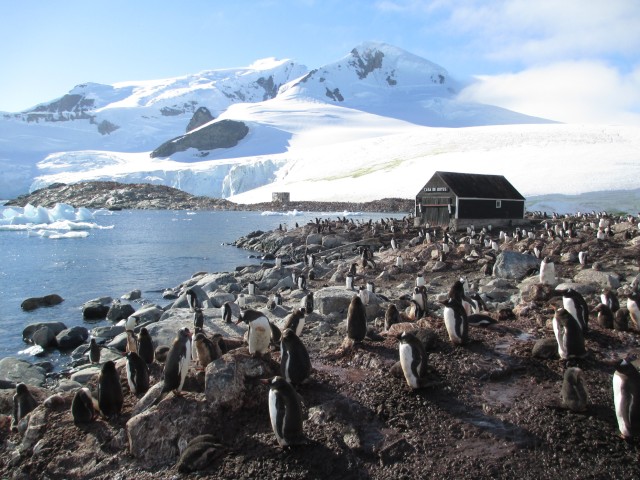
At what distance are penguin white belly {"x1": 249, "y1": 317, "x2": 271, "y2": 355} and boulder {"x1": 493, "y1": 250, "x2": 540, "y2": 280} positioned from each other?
38.7 ft

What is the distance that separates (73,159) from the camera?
513 feet

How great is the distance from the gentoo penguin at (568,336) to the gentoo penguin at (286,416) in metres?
3.56

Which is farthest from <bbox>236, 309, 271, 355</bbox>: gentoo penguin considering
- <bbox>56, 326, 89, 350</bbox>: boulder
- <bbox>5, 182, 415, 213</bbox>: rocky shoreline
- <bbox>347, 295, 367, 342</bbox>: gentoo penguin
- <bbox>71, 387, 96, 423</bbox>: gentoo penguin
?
<bbox>5, 182, 415, 213</bbox>: rocky shoreline

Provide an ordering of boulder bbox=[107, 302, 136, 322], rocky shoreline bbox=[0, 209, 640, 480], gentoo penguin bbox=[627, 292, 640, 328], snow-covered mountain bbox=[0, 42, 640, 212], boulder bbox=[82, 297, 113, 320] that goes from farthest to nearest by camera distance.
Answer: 1. snow-covered mountain bbox=[0, 42, 640, 212]
2. boulder bbox=[82, 297, 113, 320]
3. boulder bbox=[107, 302, 136, 322]
4. gentoo penguin bbox=[627, 292, 640, 328]
5. rocky shoreline bbox=[0, 209, 640, 480]

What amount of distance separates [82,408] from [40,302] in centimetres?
1550

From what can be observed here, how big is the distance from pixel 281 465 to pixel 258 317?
7.29 feet

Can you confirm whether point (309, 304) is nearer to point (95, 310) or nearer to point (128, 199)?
point (95, 310)

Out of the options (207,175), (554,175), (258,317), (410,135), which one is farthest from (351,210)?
(258,317)

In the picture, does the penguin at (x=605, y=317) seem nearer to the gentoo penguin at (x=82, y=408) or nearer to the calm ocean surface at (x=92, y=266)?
the gentoo penguin at (x=82, y=408)

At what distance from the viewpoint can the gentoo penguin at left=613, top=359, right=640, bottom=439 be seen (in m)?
5.49

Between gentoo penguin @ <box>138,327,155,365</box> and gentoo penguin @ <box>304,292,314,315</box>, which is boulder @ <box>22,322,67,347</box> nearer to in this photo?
gentoo penguin @ <box>304,292,314,315</box>

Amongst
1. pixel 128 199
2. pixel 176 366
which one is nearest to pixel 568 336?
pixel 176 366

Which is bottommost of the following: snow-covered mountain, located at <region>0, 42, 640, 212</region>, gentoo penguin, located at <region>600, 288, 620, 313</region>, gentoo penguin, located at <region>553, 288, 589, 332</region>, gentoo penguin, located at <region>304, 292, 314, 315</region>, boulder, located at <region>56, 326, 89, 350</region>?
boulder, located at <region>56, 326, 89, 350</region>

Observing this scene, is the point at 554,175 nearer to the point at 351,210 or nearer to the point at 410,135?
the point at 351,210
